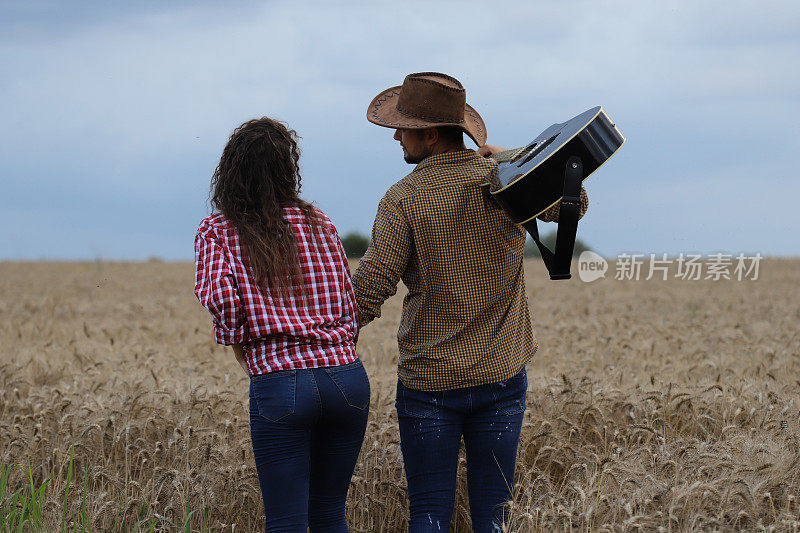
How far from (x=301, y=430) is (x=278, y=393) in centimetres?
20

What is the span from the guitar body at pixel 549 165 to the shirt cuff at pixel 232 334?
119 centimetres

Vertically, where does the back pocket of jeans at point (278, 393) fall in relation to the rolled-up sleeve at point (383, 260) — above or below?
below

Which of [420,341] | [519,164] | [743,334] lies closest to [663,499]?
[420,341]

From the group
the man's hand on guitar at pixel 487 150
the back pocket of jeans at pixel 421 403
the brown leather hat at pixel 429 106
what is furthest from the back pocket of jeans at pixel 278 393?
the man's hand on guitar at pixel 487 150

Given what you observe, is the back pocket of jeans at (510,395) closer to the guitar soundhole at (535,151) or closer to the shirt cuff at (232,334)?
the guitar soundhole at (535,151)

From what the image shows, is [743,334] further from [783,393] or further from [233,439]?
[233,439]

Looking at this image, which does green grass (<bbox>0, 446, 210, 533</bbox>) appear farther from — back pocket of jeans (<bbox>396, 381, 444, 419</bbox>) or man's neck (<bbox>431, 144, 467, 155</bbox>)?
man's neck (<bbox>431, 144, 467, 155</bbox>)

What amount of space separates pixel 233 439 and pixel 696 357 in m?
5.10

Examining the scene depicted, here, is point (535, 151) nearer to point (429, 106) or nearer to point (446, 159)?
point (446, 159)

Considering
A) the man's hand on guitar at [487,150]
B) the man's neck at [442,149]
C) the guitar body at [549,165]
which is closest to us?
the guitar body at [549,165]

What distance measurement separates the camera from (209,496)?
4840mm

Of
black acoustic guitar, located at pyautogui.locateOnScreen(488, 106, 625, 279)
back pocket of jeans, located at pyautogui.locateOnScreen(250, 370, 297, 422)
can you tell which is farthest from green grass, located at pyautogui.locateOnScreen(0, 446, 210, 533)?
black acoustic guitar, located at pyautogui.locateOnScreen(488, 106, 625, 279)

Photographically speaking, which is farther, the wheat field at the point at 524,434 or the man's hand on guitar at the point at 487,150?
the wheat field at the point at 524,434

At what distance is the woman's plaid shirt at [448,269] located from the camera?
3562mm
